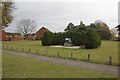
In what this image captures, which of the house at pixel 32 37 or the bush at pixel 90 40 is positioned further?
the house at pixel 32 37

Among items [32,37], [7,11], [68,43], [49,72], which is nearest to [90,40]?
[68,43]

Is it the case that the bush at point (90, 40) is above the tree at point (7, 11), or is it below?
below

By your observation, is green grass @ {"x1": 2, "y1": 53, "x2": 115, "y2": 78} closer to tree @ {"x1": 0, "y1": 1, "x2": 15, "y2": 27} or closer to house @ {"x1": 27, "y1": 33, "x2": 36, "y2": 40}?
tree @ {"x1": 0, "y1": 1, "x2": 15, "y2": 27}

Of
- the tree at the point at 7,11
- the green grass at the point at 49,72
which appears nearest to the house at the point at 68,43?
the tree at the point at 7,11

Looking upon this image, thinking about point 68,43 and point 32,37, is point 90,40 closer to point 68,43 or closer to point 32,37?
point 68,43

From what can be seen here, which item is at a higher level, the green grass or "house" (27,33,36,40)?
"house" (27,33,36,40)

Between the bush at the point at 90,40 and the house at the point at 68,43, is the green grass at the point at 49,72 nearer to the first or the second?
the bush at the point at 90,40

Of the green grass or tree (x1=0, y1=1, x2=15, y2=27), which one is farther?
tree (x1=0, y1=1, x2=15, y2=27)

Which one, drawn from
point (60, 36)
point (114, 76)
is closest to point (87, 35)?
point (60, 36)

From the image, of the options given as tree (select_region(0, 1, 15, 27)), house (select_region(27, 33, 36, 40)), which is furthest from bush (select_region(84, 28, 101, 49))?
house (select_region(27, 33, 36, 40))

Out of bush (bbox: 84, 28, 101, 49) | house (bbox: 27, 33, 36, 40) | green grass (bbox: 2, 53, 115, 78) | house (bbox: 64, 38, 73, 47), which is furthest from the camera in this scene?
house (bbox: 27, 33, 36, 40)

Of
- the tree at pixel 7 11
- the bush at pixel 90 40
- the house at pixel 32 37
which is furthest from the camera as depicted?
the house at pixel 32 37

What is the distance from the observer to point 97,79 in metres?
10.7

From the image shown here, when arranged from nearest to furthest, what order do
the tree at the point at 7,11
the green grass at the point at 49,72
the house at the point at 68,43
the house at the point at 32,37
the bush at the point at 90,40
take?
the green grass at the point at 49,72, the tree at the point at 7,11, the bush at the point at 90,40, the house at the point at 68,43, the house at the point at 32,37
